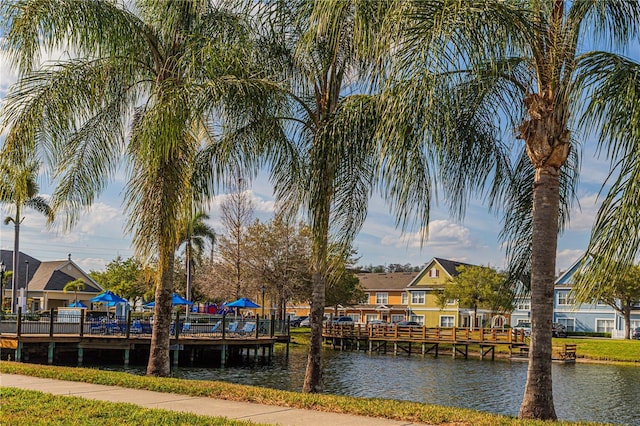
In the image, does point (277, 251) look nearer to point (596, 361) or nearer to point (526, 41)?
point (596, 361)

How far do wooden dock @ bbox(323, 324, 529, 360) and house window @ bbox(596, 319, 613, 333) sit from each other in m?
17.0

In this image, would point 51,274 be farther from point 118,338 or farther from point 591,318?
point 591,318

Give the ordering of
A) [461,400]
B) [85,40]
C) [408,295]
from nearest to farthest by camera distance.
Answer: [85,40] < [461,400] < [408,295]

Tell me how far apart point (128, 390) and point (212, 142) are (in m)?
6.09

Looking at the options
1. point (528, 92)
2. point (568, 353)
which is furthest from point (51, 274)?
point (528, 92)

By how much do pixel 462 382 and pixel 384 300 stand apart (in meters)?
46.9

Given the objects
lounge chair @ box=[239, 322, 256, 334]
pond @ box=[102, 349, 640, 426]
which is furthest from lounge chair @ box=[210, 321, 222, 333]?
pond @ box=[102, 349, 640, 426]

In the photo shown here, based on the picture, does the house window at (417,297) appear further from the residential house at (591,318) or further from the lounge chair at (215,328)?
the lounge chair at (215,328)

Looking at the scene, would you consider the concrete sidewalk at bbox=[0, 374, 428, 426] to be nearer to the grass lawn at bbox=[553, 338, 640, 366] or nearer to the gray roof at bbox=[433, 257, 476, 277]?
the grass lawn at bbox=[553, 338, 640, 366]

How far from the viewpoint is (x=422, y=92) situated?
7914 mm

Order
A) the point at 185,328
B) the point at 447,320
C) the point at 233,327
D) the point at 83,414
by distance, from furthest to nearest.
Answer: the point at 447,320, the point at 233,327, the point at 185,328, the point at 83,414

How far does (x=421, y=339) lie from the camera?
4612 centimetres

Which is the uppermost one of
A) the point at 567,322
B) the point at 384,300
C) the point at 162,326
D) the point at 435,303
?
the point at 162,326

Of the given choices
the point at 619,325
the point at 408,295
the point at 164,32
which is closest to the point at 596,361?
the point at 619,325
